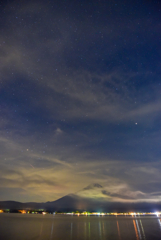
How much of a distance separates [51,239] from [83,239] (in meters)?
6.83

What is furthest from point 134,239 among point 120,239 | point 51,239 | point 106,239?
point 51,239

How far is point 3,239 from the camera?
29031 millimetres

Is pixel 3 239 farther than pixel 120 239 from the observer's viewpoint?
No

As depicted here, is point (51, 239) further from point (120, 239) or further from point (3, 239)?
point (120, 239)

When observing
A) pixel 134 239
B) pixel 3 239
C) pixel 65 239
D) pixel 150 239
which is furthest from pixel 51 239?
pixel 150 239

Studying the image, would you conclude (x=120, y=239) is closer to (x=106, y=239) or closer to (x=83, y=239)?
(x=106, y=239)

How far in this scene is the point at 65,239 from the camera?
31.0 meters

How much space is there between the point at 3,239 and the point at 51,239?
9.54 metres

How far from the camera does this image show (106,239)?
31.0 metres

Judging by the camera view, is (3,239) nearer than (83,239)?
Yes

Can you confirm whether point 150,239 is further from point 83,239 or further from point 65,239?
point 65,239

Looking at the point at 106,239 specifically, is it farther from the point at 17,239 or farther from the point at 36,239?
the point at 17,239

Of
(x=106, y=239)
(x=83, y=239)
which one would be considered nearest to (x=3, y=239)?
(x=83, y=239)

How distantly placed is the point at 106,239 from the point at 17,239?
18584 millimetres
